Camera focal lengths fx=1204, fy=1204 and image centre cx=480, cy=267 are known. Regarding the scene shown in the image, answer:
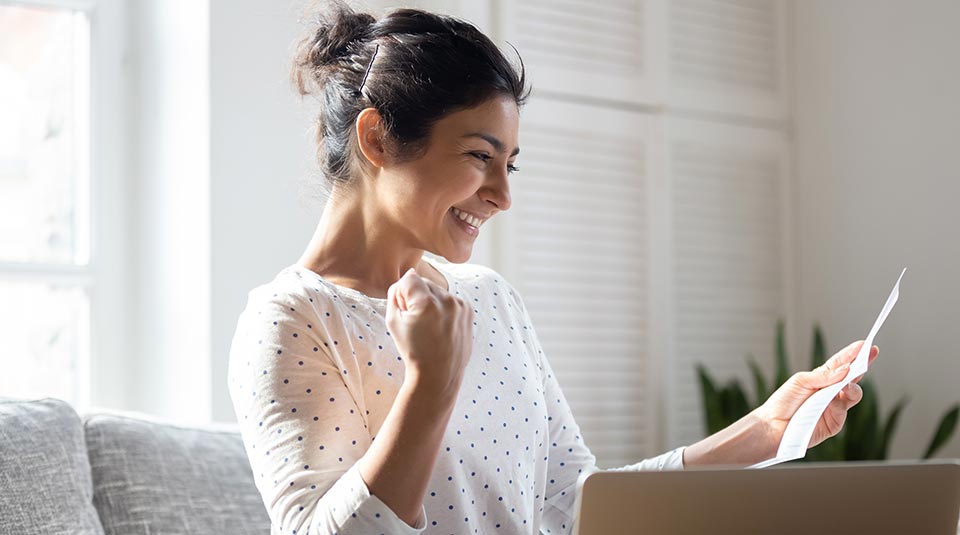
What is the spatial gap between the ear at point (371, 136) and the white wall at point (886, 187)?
7.08 ft

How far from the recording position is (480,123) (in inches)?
58.3

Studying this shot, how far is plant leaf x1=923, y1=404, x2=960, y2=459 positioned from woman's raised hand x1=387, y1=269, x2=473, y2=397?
214 centimetres

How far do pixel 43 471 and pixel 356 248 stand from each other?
558mm

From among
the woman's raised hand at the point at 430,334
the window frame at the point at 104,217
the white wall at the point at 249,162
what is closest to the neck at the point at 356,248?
the woman's raised hand at the point at 430,334

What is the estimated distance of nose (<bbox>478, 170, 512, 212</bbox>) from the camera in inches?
58.8

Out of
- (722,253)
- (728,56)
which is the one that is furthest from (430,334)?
(728,56)

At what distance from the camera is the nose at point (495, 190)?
1.49 metres

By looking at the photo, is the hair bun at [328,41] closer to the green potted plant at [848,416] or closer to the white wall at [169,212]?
the white wall at [169,212]

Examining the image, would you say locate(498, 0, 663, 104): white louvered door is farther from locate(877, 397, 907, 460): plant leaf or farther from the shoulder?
the shoulder

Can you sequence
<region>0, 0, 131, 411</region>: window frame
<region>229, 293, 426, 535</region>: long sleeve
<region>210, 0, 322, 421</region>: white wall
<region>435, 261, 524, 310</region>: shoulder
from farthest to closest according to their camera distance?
<region>0, 0, 131, 411</region>: window frame < <region>210, 0, 322, 421</region>: white wall < <region>435, 261, 524, 310</region>: shoulder < <region>229, 293, 426, 535</region>: long sleeve

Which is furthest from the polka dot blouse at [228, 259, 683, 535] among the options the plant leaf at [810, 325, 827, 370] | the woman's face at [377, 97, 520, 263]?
the plant leaf at [810, 325, 827, 370]

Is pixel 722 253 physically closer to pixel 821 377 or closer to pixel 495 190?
pixel 821 377

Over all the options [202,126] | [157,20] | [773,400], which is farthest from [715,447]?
[157,20]

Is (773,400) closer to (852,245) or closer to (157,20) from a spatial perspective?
(157,20)
